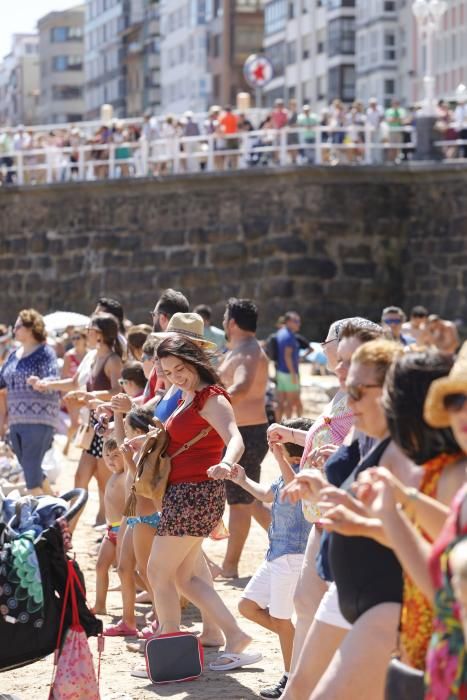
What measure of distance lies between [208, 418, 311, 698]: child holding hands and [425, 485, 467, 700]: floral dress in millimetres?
2835

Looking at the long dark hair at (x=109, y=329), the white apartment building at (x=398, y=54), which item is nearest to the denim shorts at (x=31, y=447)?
the long dark hair at (x=109, y=329)

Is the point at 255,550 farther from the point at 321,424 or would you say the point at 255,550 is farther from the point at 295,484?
the point at 295,484

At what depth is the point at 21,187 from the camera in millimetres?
33406

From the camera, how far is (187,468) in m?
7.14

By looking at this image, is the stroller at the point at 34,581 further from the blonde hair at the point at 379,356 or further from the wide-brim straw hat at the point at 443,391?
the wide-brim straw hat at the point at 443,391

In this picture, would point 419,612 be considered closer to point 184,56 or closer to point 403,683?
point 403,683

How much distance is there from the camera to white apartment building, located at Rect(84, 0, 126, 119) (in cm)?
8850

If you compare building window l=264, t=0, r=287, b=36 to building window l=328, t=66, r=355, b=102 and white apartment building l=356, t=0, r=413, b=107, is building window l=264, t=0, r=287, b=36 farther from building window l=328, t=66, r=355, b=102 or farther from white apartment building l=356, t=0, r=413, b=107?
white apartment building l=356, t=0, r=413, b=107

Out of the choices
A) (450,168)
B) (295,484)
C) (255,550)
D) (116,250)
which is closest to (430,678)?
(295,484)

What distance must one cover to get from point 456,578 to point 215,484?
11.9 feet

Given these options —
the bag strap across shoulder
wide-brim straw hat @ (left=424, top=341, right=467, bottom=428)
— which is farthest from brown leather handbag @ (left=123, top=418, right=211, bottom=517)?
wide-brim straw hat @ (left=424, top=341, right=467, bottom=428)

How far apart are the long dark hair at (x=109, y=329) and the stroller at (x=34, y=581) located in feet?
15.5

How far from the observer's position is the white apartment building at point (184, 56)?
2977 inches

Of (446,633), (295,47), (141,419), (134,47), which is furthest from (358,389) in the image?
(134,47)
